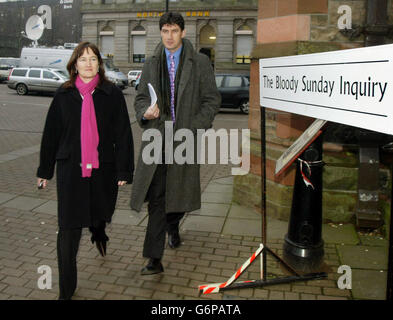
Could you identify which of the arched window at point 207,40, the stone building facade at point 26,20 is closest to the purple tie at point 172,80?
the arched window at point 207,40

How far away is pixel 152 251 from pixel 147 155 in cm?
79

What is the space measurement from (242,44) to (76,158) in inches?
1437

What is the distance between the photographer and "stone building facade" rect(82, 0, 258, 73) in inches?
1487

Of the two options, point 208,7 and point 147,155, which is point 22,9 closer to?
point 208,7

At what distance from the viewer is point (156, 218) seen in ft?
11.9

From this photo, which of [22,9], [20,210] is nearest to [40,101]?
[20,210]

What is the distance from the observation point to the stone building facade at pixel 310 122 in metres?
4.66

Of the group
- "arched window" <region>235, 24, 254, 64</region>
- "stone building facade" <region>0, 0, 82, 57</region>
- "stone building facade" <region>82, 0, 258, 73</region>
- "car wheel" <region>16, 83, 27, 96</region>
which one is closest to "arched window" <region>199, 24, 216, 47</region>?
"stone building facade" <region>82, 0, 258, 73</region>

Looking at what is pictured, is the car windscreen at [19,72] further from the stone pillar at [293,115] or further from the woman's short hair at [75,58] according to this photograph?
the woman's short hair at [75,58]

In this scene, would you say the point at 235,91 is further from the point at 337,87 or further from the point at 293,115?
the point at 337,87

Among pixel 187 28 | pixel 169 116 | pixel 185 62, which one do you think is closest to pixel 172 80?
pixel 185 62

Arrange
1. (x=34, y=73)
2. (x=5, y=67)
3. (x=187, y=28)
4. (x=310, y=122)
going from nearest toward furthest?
(x=310, y=122) < (x=34, y=73) < (x=5, y=67) < (x=187, y=28)

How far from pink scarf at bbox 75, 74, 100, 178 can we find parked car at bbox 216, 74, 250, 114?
576 inches
